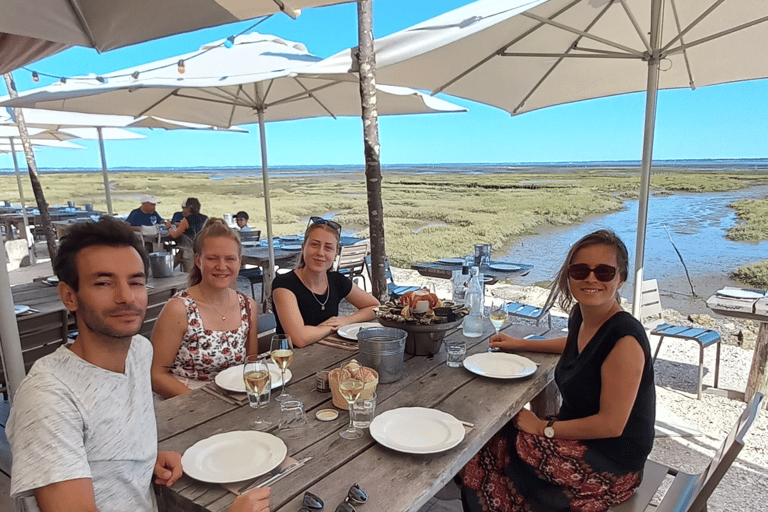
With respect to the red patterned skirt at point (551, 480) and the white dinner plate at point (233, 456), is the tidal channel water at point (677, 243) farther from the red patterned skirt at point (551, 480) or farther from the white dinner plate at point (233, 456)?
the white dinner plate at point (233, 456)

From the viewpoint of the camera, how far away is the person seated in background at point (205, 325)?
192 centimetres

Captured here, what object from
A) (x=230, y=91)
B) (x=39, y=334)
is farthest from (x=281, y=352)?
(x=230, y=91)

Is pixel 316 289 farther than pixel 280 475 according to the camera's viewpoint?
Yes

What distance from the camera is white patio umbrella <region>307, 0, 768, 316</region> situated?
2.79m

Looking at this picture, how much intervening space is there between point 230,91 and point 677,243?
60.4 feet

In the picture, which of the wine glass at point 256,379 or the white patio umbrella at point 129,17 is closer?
the wine glass at point 256,379

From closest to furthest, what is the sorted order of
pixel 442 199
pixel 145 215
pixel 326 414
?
pixel 326 414 → pixel 145 215 → pixel 442 199

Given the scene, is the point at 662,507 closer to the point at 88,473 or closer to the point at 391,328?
the point at 391,328

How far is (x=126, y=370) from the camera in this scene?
112cm


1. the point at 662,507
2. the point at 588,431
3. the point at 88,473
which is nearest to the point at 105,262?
the point at 88,473

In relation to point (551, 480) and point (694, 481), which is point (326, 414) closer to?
point (551, 480)

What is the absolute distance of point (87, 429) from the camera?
0.97 m

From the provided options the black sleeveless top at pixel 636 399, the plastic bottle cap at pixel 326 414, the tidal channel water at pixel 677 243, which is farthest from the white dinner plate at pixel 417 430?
the tidal channel water at pixel 677 243

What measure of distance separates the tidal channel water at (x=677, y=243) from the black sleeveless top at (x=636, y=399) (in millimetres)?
8482
